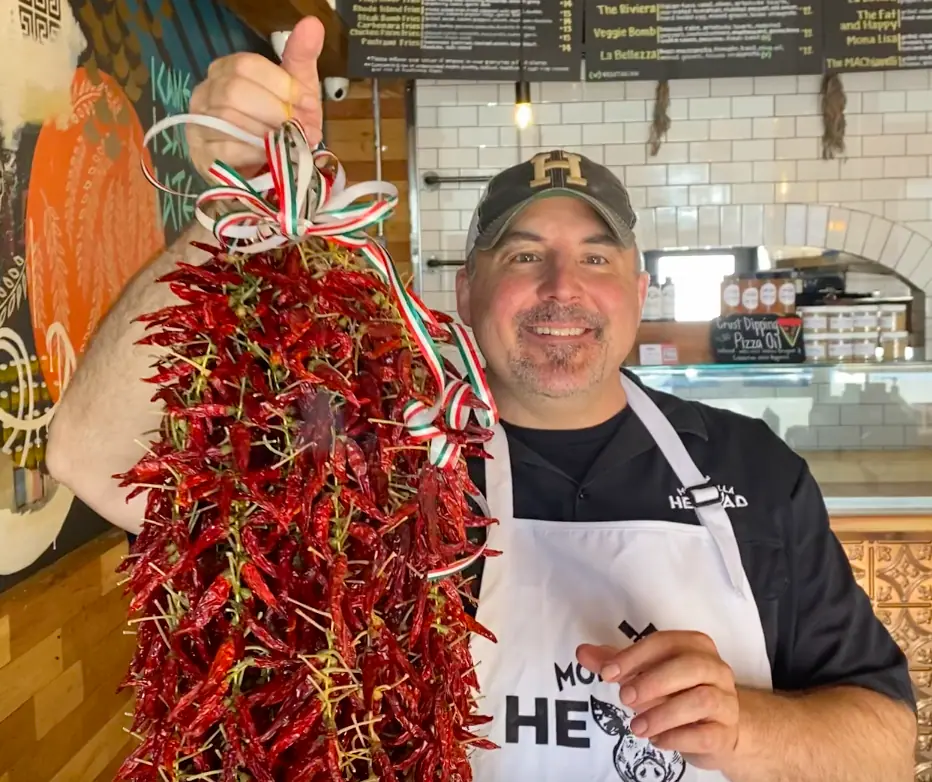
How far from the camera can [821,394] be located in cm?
256

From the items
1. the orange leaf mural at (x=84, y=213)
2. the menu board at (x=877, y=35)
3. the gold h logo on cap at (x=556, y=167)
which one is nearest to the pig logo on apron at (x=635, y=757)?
the gold h logo on cap at (x=556, y=167)

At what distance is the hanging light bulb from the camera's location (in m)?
3.35

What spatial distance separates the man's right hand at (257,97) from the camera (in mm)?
659

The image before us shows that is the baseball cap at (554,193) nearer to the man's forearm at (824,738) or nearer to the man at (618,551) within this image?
the man at (618,551)

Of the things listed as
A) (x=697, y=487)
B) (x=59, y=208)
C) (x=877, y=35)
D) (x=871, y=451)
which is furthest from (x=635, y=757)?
(x=877, y=35)

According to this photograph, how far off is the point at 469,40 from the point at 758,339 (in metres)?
1.60

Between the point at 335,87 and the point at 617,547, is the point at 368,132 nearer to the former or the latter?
the point at 335,87

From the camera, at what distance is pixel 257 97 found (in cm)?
66

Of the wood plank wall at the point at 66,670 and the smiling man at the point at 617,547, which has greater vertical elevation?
the smiling man at the point at 617,547

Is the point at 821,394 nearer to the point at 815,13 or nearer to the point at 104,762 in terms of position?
the point at 815,13

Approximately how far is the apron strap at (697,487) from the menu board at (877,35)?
7.75ft

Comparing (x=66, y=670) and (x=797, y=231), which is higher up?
(x=797, y=231)

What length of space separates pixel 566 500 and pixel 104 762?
140 centimetres

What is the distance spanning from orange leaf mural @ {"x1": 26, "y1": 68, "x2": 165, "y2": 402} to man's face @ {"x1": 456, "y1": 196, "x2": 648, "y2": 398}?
74cm
